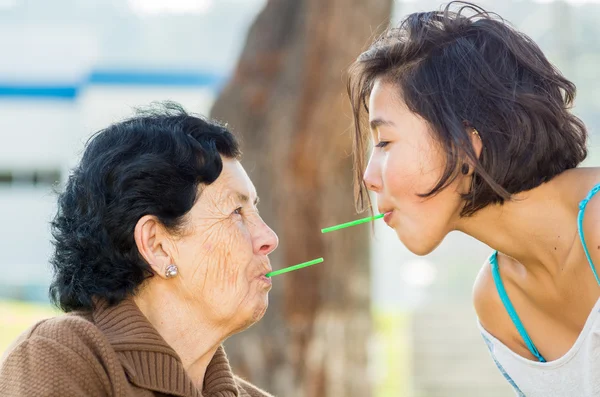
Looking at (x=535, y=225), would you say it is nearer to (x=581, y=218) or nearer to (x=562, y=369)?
(x=581, y=218)

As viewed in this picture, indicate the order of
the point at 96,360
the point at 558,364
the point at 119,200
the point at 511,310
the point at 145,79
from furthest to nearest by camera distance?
the point at 145,79, the point at 511,310, the point at 558,364, the point at 119,200, the point at 96,360

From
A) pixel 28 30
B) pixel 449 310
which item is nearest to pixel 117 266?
pixel 449 310

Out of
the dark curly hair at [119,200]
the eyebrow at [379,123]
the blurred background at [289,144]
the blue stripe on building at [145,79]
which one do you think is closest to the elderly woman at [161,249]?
the dark curly hair at [119,200]

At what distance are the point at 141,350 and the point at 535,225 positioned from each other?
1.16 meters

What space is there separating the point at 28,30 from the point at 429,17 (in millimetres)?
11946

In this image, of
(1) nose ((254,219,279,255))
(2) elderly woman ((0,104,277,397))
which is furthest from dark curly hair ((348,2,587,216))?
(2) elderly woman ((0,104,277,397))

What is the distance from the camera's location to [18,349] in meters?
2.03

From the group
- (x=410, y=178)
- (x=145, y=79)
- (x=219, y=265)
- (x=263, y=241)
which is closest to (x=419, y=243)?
(x=410, y=178)

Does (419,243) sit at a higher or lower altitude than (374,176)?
lower

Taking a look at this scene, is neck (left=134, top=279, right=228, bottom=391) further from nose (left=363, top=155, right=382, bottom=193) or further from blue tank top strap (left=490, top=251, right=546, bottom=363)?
blue tank top strap (left=490, top=251, right=546, bottom=363)

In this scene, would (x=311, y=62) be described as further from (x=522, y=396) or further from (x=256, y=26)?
(x=522, y=396)

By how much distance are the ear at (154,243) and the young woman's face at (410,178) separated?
23.2 inches

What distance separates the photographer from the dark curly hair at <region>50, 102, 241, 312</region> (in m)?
2.24

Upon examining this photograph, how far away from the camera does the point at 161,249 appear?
2.30m
